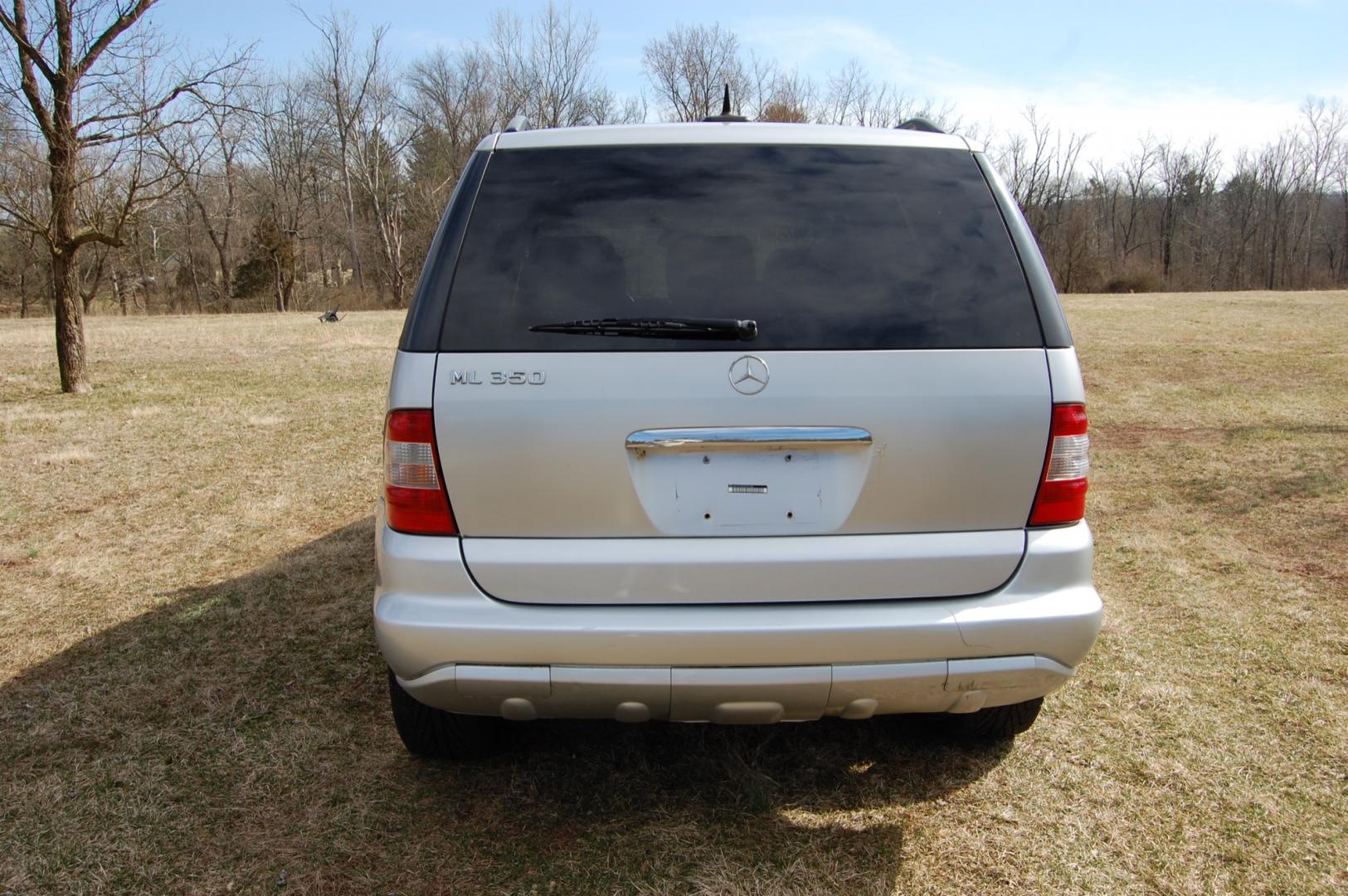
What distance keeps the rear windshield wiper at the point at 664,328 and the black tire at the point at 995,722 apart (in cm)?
156

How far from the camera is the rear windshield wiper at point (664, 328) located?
6.50 feet

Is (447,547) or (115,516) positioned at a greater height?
(447,547)

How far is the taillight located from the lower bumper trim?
35cm

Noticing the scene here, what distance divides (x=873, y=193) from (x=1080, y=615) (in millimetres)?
1155

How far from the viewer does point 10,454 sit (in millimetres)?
7570

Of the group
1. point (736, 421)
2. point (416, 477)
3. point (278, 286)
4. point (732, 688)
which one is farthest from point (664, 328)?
point (278, 286)

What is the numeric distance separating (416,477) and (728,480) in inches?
28.9

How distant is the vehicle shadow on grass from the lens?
229 centimetres

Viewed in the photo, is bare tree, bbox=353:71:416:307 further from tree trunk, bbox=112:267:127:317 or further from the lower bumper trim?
the lower bumper trim

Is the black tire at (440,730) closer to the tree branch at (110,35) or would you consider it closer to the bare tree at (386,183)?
the tree branch at (110,35)

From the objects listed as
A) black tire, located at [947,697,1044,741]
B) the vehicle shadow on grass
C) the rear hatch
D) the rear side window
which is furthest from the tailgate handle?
black tire, located at [947,697,1044,741]

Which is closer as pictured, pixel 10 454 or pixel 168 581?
pixel 168 581

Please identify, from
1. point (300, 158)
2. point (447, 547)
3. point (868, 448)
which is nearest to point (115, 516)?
point (447, 547)

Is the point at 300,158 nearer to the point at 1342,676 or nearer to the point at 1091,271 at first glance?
the point at 1091,271
